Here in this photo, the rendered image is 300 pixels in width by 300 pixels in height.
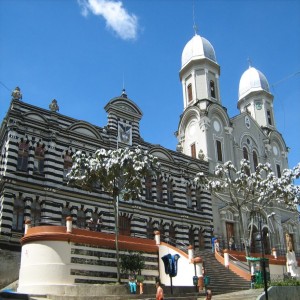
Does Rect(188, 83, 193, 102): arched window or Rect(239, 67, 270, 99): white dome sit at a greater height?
Rect(239, 67, 270, 99): white dome

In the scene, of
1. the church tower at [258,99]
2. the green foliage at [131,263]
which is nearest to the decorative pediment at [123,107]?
the green foliage at [131,263]

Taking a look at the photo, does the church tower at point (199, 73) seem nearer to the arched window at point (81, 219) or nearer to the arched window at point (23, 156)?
the arched window at point (81, 219)

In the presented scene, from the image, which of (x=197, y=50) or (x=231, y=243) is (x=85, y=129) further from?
(x=197, y=50)

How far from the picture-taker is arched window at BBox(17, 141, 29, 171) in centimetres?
2908

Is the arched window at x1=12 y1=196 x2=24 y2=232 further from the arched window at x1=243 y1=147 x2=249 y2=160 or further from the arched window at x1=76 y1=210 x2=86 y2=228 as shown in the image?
the arched window at x1=243 y1=147 x2=249 y2=160

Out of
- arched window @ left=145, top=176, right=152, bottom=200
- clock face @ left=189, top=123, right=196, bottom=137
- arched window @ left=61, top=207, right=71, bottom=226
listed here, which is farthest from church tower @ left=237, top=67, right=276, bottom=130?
arched window @ left=61, top=207, right=71, bottom=226

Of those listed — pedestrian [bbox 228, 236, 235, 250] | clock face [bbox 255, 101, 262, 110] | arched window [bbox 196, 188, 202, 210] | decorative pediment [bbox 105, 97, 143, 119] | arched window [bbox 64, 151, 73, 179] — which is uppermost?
clock face [bbox 255, 101, 262, 110]

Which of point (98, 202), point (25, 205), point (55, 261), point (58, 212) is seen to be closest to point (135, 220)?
point (98, 202)

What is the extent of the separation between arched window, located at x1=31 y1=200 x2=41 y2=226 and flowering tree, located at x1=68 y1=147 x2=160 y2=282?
19.4 ft

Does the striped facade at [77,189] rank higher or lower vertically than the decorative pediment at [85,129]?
lower

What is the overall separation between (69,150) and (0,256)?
30.2 feet

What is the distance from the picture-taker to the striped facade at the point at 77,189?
28.1 meters

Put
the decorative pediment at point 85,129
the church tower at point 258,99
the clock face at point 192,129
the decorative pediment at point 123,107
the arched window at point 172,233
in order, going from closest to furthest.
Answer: the decorative pediment at point 85,129 < the arched window at point 172,233 < the decorative pediment at point 123,107 < the clock face at point 192,129 < the church tower at point 258,99

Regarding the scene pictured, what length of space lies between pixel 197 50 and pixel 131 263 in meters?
27.4
